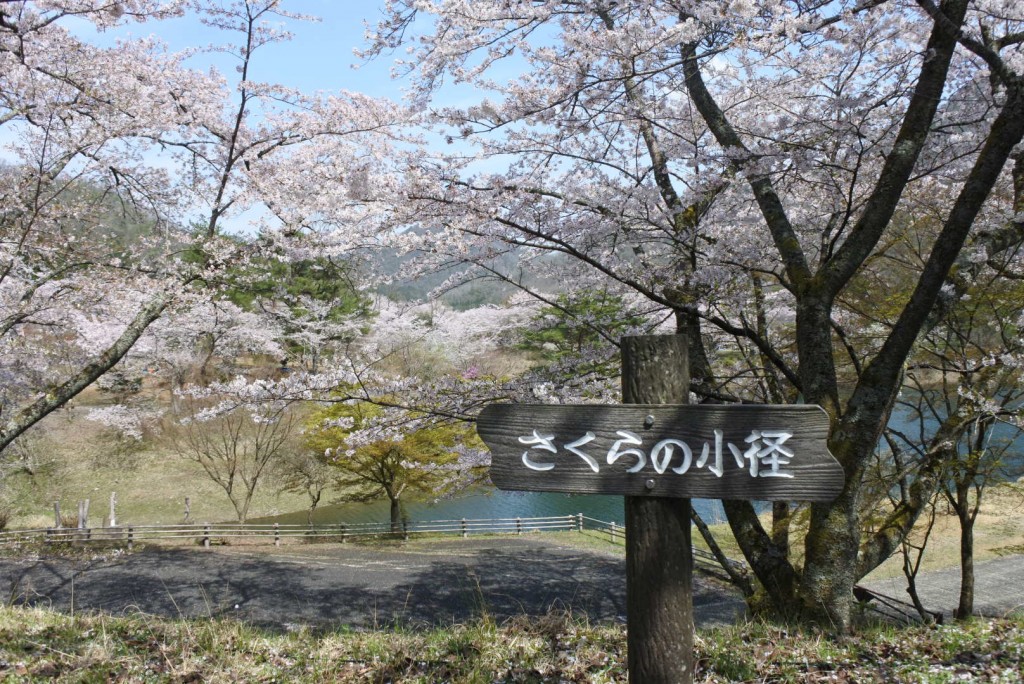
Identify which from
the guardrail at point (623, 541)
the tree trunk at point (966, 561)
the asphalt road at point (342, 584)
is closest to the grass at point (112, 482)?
the asphalt road at point (342, 584)

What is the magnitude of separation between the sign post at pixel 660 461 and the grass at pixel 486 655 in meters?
0.83

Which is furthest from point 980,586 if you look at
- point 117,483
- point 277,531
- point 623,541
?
point 117,483

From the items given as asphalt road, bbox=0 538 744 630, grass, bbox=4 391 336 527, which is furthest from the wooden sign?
grass, bbox=4 391 336 527

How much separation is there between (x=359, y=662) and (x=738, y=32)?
3395 millimetres

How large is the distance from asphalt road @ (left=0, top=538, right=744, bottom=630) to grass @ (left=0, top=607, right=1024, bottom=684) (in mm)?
4467

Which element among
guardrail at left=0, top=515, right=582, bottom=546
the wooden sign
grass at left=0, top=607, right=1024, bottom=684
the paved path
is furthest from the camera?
guardrail at left=0, top=515, right=582, bottom=546

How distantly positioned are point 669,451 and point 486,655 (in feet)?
4.62

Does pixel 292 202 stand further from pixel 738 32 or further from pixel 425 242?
pixel 738 32

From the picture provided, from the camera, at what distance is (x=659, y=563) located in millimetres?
1721

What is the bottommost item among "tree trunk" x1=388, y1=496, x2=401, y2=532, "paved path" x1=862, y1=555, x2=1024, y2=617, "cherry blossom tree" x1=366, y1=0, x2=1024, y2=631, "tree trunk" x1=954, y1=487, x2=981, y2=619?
"paved path" x1=862, y1=555, x2=1024, y2=617

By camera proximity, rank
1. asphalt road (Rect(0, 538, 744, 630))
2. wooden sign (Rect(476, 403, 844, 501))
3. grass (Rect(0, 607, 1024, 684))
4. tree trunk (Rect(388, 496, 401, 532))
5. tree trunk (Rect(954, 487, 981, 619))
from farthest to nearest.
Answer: tree trunk (Rect(388, 496, 401, 532)) → asphalt road (Rect(0, 538, 744, 630)) → tree trunk (Rect(954, 487, 981, 619)) → grass (Rect(0, 607, 1024, 684)) → wooden sign (Rect(476, 403, 844, 501))

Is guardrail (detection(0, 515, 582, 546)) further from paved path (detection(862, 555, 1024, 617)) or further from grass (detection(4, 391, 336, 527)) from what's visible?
paved path (detection(862, 555, 1024, 617))

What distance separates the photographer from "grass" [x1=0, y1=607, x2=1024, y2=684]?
2426mm

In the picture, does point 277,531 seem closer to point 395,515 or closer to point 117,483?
point 395,515
